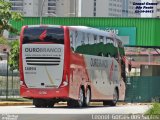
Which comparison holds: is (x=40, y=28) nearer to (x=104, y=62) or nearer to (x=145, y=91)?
(x=104, y=62)

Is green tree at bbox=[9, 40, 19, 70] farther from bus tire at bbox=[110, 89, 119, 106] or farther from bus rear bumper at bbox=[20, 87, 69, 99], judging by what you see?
bus rear bumper at bbox=[20, 87, 69, 99]

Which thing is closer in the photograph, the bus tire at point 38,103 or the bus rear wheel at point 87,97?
the bus tire at point 38,103

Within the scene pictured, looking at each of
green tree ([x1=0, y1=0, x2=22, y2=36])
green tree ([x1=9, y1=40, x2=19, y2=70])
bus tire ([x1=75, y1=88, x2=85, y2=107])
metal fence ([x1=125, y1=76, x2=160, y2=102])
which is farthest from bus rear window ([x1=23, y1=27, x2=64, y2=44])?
green tree ([x1=9, y1=40, x2=19, y2=70])

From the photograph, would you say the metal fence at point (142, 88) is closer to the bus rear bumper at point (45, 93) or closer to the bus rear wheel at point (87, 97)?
the bus rear wheel at point (87, 97)

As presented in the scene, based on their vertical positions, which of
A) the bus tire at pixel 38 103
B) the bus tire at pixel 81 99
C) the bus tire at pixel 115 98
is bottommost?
the bus tire at pixel 115 98

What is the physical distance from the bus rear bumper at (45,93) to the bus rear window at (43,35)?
2.09 m

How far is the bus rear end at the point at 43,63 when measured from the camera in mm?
27469

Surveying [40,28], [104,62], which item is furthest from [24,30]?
[104,62]

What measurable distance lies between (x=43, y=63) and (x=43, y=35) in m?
1.23

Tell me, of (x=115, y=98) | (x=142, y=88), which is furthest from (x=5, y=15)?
(x=142, y=88)

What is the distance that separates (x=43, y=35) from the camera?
27703mm

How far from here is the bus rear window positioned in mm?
27484

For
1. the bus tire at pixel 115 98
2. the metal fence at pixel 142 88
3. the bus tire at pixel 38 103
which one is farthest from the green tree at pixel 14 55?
the bus tire at pixel 38 103

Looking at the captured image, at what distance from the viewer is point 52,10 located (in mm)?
175250
